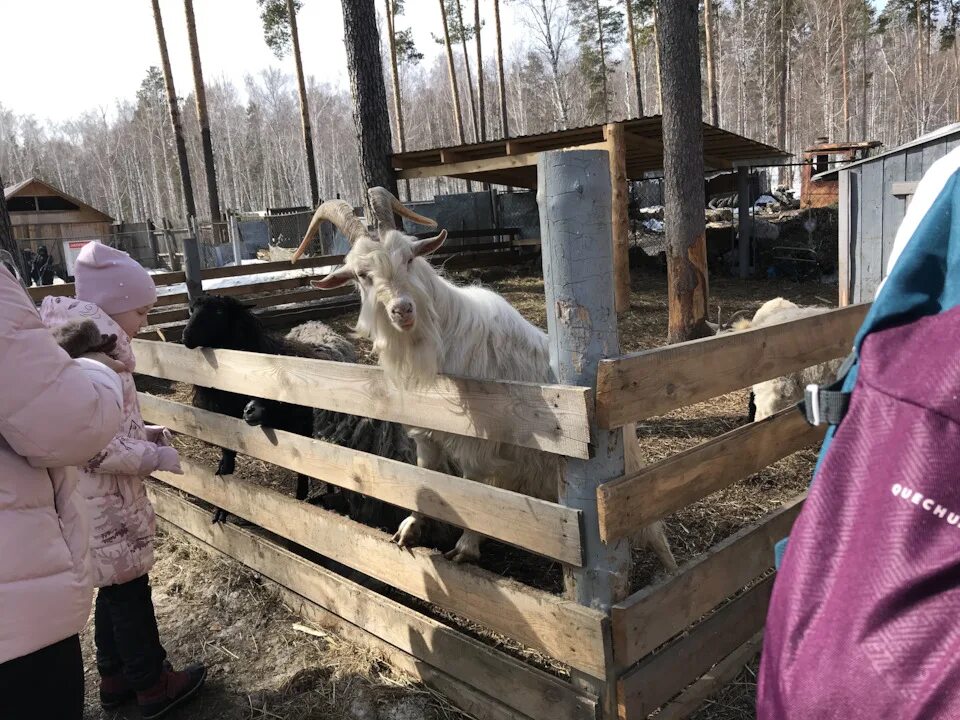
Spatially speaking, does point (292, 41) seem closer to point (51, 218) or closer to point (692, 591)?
point (51, 218)

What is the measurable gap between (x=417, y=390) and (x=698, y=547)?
7.31 feet

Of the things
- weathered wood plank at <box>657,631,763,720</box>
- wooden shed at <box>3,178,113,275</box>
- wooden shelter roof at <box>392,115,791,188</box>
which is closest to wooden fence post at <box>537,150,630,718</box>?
weathered wood plank at <box>657,631,763,720</box>

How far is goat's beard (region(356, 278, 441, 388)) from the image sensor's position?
116 inches

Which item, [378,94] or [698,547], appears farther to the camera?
[378,94]

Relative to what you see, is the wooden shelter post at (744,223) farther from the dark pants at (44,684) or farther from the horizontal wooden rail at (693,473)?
the dark pants at (44,684)

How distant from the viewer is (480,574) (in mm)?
2715

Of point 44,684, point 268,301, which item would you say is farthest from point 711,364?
point 268,301

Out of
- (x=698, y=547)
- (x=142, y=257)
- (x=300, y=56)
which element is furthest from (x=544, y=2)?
(x=698, y=547)

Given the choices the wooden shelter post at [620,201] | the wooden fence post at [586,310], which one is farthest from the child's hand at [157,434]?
the wooden shelter post at [620,201]

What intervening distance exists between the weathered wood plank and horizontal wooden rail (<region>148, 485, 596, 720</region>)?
0.46m

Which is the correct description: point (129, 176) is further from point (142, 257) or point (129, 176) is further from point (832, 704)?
point (832, 704)

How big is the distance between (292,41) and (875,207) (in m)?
24.5

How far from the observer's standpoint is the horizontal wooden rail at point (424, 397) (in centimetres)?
220

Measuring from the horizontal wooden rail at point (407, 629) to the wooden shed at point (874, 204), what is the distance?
7604 mm
